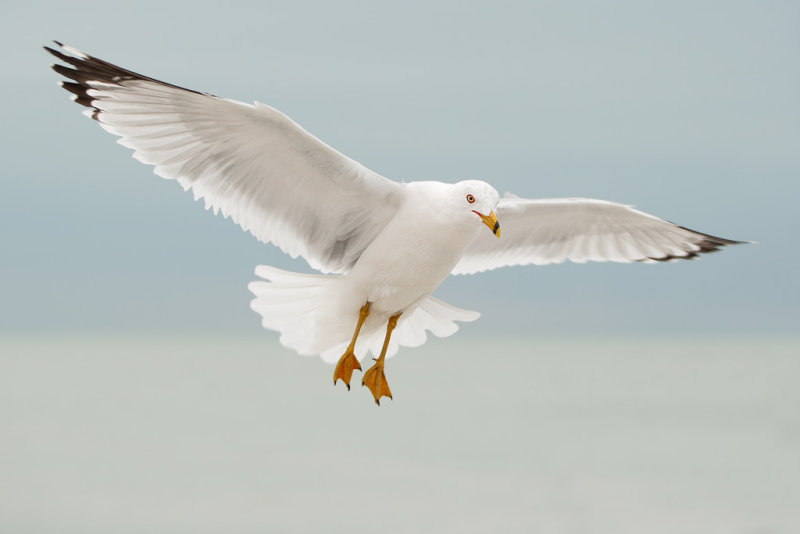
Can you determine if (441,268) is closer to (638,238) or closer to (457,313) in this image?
(457,313)

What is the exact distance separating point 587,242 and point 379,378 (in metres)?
1.11

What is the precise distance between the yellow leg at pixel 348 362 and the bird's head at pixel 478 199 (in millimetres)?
600

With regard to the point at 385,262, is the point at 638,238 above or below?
above

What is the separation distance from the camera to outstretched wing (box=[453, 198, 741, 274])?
155 inches

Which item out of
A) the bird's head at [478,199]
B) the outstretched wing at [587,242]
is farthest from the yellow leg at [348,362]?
the outstretched wing at [587,242]

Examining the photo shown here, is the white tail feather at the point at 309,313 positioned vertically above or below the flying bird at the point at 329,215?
below

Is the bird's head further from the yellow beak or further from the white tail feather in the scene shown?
the white tail feather

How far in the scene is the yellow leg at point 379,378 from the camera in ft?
11.6

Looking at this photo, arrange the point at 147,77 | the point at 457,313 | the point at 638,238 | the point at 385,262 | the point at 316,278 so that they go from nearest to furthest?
the point at 147,77 → the point at 385,262 → the point at 316,278 → the point at 457,313 → the point at 638,238

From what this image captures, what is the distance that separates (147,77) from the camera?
3.07 metres

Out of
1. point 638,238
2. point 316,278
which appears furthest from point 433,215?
point 638,238

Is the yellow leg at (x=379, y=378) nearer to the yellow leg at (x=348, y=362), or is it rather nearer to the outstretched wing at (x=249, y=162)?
the yellow leg at (x=348, y=362)

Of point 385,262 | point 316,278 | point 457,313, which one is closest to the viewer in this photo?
point 385,262

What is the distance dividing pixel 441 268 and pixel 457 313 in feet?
2.02
